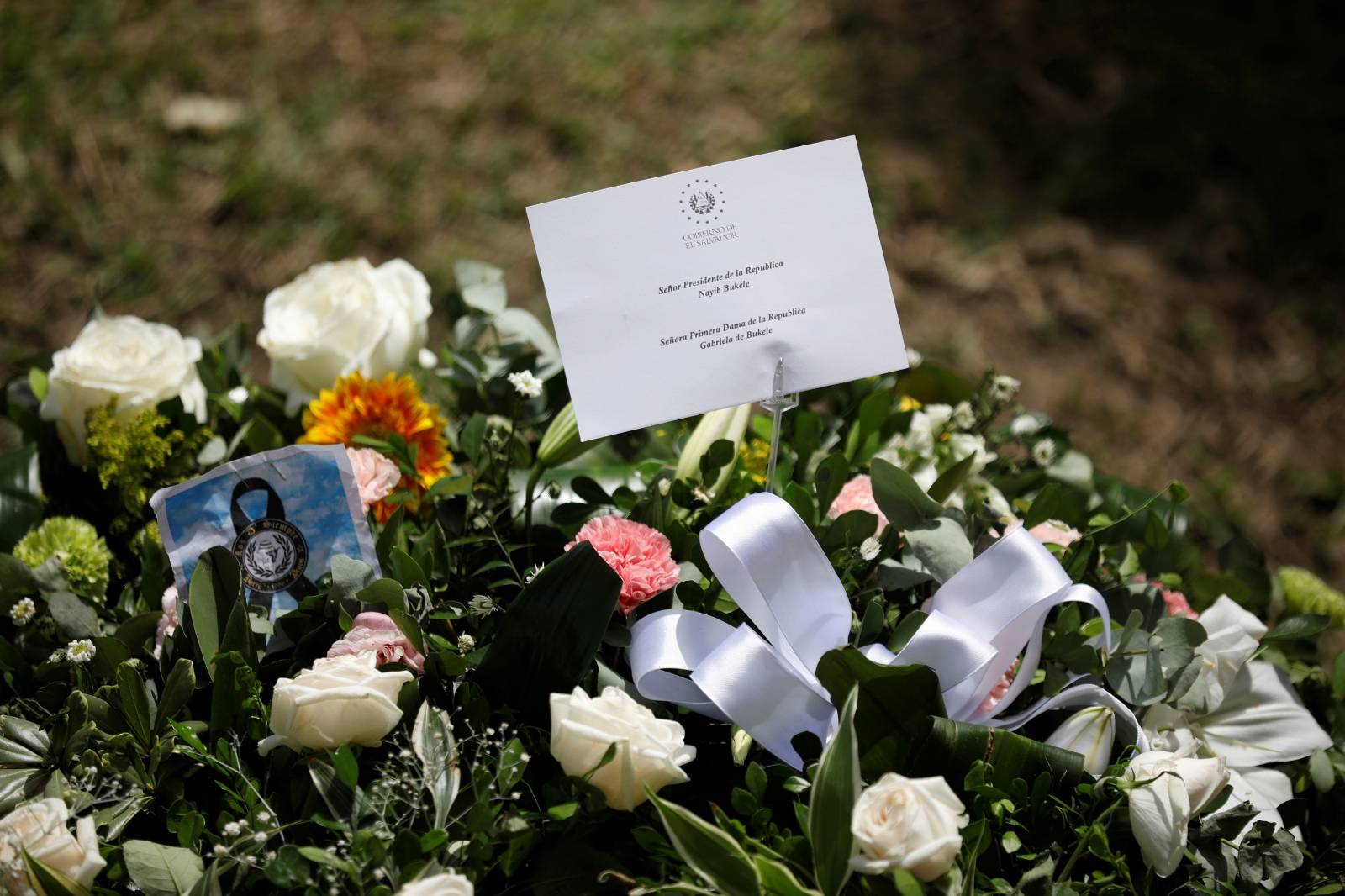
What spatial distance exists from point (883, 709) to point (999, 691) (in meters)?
0.16

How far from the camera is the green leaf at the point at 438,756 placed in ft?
2.14

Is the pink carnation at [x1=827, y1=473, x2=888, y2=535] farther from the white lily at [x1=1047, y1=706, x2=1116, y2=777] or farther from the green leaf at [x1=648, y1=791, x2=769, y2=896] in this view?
the green leaf at [x1=648, y1=791, x2=769, y2=896]

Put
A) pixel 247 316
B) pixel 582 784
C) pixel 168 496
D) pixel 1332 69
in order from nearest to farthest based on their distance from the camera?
pixel 582 784 → pixel 168 496 → pixel 247 316 → pixel 1332 69

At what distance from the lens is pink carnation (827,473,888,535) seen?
2.92 feet

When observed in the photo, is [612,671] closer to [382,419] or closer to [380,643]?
[380,643]

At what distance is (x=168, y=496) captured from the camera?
2.61 feet

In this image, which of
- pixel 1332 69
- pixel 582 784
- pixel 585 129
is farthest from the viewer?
pixel 1332 69

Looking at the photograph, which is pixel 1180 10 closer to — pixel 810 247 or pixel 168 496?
pixel 810 247

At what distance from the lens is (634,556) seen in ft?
2.57

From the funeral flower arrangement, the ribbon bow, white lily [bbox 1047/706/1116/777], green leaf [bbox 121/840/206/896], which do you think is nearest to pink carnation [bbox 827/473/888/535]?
the funeral flower arrangement

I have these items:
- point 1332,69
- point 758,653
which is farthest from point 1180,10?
point 758,653

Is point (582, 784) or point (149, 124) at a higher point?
point (149, 124)

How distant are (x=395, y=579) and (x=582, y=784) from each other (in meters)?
0.24

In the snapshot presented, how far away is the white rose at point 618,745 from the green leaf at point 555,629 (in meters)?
0.08
